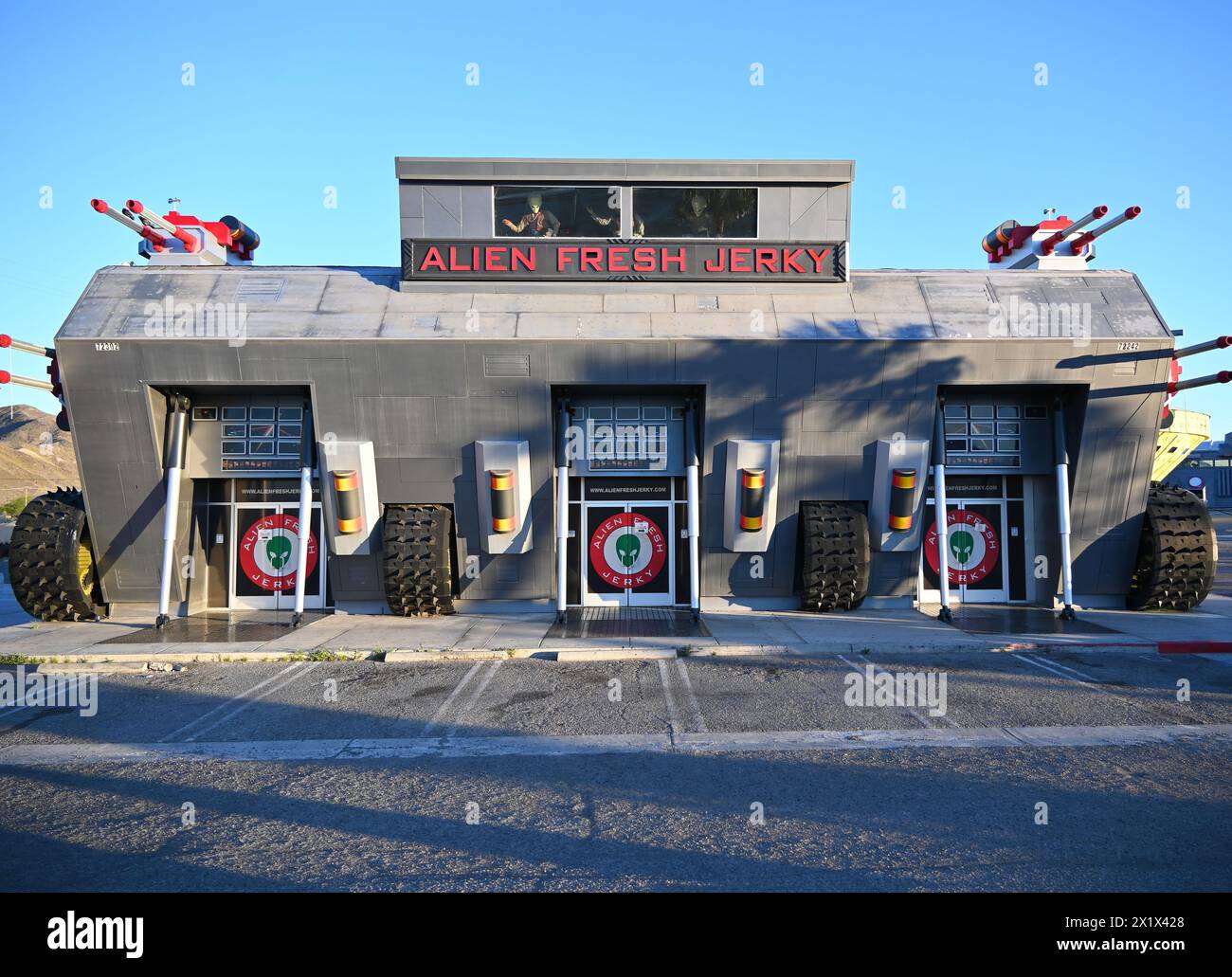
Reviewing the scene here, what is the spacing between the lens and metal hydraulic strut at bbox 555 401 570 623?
13242 millimetres

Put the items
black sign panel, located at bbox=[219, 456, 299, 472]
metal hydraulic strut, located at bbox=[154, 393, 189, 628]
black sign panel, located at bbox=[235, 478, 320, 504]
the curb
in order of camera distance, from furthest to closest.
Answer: black sign panel, located at bbox=[235, 478, 320, 504], black sign panel, located at bbox=[219, 456, 299, 472], metal hydraulic strut, located at bbox=[154, 393, 189, 628], the curb

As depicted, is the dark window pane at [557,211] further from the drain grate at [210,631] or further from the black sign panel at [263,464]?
the drain grate at [210,631]

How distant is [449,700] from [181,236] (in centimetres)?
1055

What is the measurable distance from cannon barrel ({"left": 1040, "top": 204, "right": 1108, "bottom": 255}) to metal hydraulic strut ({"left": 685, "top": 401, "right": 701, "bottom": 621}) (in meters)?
6.97

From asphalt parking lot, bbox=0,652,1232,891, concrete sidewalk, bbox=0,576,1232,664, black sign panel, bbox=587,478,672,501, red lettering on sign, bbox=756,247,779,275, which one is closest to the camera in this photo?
asphalt parking lot, bbox=0,652,1232,891

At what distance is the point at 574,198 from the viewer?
13836mm

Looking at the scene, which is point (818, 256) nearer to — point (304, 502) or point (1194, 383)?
point (1194, 383)

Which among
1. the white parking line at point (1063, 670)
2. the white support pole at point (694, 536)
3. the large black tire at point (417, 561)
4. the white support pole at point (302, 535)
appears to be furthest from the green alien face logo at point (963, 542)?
the white support pole at point (302, 535)

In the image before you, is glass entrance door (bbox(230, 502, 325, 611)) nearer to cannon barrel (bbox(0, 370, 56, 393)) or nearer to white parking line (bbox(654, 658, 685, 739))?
cannon barrel (bbox(0, 370, 56, 393))

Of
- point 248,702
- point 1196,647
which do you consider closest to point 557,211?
point 248,702

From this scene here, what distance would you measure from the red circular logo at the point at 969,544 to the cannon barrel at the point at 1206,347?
400 cm

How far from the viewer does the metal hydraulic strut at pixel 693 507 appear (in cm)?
1310

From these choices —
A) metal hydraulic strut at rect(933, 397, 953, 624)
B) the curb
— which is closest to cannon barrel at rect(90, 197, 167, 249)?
metal hydraulic strut at rect(933, 397, 953, 624)
